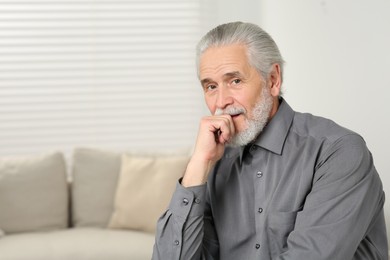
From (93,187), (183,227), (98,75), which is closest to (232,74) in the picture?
(183,227)

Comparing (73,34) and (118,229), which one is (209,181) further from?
(73,34)

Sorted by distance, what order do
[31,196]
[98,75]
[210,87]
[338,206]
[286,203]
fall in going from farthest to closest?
1. [98,75]
2. [31,196]
3. [210,87]
4. [286,203]
5. [338,206]

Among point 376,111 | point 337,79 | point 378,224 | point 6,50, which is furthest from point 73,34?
point 378,224

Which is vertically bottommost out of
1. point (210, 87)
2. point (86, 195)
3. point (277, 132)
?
point (86, 195)

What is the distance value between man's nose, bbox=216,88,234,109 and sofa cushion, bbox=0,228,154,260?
66.8 inches

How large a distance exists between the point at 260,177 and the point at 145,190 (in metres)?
1.99

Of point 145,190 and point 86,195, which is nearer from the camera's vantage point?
point 145,190

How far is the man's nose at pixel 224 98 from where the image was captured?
1691 millimetres

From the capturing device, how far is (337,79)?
3604 millimetres

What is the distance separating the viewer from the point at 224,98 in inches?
66.6

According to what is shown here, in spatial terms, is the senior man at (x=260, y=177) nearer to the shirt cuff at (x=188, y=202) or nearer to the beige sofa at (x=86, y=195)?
the shirt cuff at (x=188, y=202)

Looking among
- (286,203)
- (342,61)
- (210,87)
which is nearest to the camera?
(286,203)

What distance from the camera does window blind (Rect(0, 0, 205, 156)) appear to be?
4.51m

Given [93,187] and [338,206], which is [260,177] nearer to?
[338,206]
